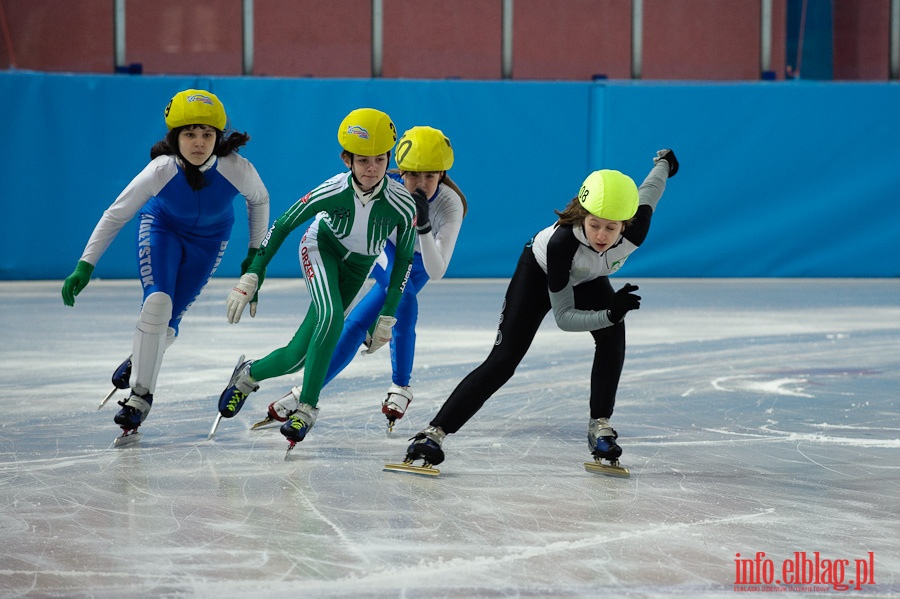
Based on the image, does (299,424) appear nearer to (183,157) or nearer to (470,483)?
(470,483)

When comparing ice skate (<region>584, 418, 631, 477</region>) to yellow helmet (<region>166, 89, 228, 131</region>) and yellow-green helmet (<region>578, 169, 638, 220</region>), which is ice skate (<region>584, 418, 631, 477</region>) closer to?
yellow-green helmet (<region>578, 169, 638, 220</region>)

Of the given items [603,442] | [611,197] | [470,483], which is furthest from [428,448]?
[611,197]

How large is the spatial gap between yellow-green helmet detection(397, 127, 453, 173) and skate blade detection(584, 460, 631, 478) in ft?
4.55

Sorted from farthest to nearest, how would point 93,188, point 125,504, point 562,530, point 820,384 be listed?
point 93,188, point 820,384, point 125,504, point 562,530

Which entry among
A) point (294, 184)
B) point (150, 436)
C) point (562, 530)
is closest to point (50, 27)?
point (294, 184)

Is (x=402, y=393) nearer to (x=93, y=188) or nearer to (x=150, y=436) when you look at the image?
(x=150, y=436)

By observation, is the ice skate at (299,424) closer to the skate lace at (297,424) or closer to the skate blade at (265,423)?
the skate lace at (297,424)

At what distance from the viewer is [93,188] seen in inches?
446

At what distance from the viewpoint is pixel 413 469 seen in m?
3.99

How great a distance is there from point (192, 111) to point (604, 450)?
2022 mm

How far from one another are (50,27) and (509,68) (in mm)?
4726

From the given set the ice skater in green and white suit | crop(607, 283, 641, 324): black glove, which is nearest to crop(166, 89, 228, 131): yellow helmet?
the ice skater in green and white suit

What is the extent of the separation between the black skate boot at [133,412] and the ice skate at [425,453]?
108 cm

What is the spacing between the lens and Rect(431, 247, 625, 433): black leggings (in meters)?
4.02
